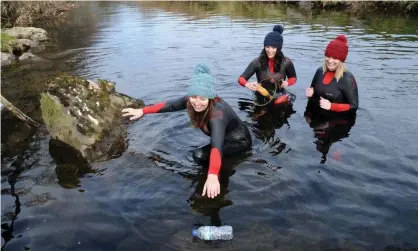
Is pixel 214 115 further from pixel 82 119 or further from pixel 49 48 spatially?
pixel 49 48

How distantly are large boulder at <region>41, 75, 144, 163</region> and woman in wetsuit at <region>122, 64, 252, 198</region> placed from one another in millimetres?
1475

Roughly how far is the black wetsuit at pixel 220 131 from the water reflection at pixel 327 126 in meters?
1.58

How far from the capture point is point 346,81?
26.2 feet

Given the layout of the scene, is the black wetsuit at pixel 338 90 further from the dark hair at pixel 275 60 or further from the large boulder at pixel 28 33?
the large boulder at pixel 28 33

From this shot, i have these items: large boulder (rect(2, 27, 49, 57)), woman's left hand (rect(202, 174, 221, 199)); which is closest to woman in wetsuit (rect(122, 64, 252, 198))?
woman's left hand (rect(202, 174, 221, 199))

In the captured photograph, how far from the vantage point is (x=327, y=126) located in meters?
8.09

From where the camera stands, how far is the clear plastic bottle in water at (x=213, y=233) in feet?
15.6

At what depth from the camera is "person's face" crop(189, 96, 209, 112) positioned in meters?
5.40

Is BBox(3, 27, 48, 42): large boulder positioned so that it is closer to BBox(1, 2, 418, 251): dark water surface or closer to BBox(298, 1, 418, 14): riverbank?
BBox(1, 2, 418, 251): dark water surface

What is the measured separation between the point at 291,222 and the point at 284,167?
5.23 ft

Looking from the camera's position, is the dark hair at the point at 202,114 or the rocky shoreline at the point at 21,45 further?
the rocky shoreline at the point at 21,45

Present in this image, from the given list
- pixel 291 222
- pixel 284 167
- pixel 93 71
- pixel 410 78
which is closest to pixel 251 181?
pixel 284 167

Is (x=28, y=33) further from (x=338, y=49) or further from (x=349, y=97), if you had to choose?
(x=349, y=97)

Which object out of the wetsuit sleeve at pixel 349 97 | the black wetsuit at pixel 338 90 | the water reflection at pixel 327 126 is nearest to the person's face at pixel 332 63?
the black wetsuit at pixel 338 90
